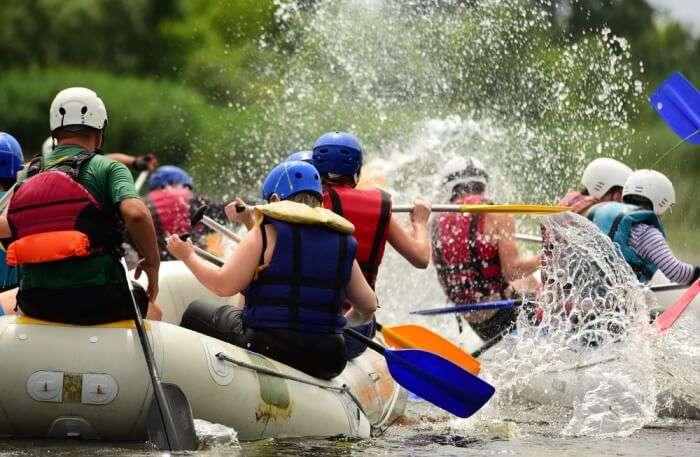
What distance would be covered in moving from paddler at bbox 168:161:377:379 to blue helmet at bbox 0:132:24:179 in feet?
5.00

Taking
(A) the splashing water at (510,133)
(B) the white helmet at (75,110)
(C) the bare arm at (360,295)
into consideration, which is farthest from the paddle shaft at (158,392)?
(A) the splashing water at (510,133)

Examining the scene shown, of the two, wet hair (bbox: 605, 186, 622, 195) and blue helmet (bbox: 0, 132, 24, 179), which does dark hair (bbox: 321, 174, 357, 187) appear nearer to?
blue helmet (bbox: 0, 132, 24, 179)

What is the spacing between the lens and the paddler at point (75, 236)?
6.12m

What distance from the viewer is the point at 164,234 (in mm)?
11570

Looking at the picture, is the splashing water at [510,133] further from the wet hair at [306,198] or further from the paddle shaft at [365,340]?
the wet hair at [306,198]

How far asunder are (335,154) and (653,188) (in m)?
2.60

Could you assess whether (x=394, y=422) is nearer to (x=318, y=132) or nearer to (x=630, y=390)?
(x=630, y=390)

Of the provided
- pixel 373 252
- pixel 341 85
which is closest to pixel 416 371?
pixel 373 252

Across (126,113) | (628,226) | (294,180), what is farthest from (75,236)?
(126,113)

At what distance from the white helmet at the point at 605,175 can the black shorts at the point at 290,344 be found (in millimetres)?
3538

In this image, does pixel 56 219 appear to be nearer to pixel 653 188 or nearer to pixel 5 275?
pixel 5 275

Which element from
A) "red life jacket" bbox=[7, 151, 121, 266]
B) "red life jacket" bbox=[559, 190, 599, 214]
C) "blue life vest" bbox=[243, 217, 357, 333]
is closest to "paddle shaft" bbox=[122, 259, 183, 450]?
"red life jacket" bbox=[7, 151, 121, 266]

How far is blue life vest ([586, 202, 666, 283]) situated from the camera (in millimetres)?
9070

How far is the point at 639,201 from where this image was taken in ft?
30.6
